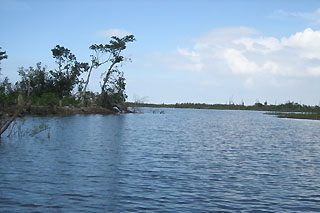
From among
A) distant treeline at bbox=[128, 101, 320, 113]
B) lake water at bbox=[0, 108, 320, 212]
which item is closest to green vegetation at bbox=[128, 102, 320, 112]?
distant treeline at bbox=[128, 101, 320, 113]

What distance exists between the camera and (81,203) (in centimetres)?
1065

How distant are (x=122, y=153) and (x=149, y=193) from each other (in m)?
9.03

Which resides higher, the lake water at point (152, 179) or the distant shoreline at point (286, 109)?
the distant shoreline at point (286, 109)

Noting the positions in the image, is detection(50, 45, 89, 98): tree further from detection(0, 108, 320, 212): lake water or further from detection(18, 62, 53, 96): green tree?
detection(0, 108, 320, 212): lake water

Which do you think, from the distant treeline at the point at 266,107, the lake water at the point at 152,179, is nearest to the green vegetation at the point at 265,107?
the distant treeline at the point at 266,107

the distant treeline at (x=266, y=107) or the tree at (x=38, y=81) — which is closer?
the tree at (x=38, y=81)

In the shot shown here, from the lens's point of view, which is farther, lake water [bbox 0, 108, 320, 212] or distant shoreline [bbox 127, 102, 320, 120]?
distant shoreline [bbox 127, 102, 320, 120]

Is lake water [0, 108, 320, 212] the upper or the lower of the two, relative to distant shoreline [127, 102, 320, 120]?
lower

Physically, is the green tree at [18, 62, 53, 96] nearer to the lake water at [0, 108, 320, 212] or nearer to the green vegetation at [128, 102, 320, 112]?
the green vegetation at [128, 102, 320, 112]

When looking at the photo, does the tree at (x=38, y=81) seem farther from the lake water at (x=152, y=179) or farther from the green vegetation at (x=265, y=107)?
the lake water at (x=152, y=179)

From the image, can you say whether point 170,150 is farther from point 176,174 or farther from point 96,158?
point 176,174

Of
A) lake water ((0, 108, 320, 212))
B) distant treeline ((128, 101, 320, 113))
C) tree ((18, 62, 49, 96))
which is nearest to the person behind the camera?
lake water ((0, 108, 320, 212))

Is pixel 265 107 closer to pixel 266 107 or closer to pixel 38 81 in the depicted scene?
pixel 266 107

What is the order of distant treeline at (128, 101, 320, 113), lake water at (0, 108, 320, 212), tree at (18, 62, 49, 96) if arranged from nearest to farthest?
1. lake water at (0, 108, 320, 212)
2. tree at (18, 62, 49, 96)
3. distant treeline at (128, 101, 320, 113)
